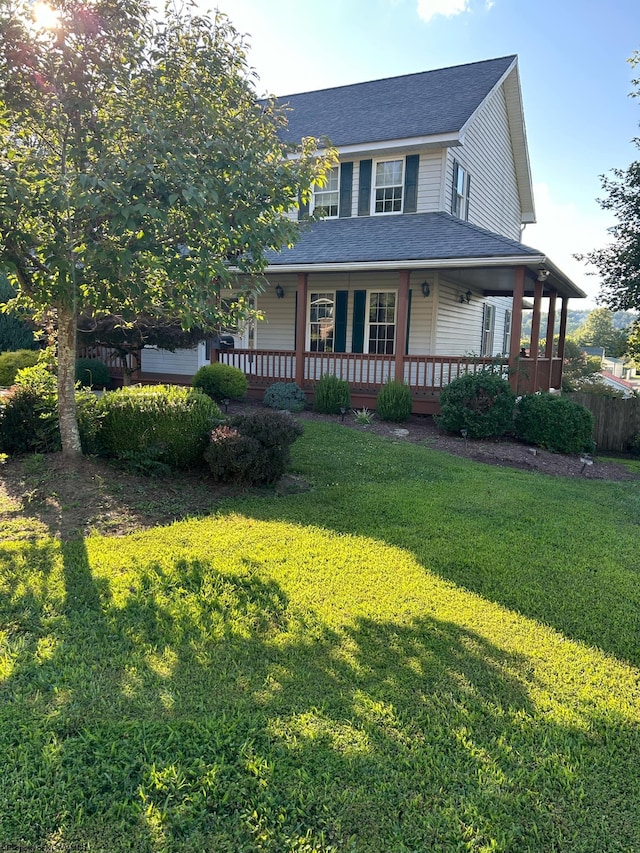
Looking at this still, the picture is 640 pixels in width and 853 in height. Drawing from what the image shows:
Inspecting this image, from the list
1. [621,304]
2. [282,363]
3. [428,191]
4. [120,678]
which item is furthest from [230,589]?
[621,304]

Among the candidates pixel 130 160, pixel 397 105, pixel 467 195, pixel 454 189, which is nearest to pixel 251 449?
pixel 130 160

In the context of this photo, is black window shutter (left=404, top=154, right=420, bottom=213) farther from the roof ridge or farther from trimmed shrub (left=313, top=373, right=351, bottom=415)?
trimmed shrub (left=313, top=373, right=351, bottom=415)

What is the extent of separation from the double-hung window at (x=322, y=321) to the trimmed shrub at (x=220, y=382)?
11.1ft

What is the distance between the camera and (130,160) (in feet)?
16.7

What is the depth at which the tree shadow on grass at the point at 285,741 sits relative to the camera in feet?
7.25

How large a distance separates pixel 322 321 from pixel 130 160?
10.3 meters

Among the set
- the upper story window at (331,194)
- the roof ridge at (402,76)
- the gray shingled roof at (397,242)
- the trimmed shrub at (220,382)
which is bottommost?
the trimmed shrub at (220,382)

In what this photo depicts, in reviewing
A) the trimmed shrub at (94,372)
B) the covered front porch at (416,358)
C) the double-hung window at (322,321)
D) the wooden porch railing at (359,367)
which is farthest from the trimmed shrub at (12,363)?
→ the double-hung window at (322,321)

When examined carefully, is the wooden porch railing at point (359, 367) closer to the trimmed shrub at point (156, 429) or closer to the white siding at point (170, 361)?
the white siding at point (170, 361)

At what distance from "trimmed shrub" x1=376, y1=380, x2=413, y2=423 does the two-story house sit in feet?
2.17

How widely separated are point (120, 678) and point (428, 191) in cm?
1399

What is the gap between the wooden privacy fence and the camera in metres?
13.6

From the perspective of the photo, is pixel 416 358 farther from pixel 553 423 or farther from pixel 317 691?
pixel 317 691

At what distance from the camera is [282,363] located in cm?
A: 1408
